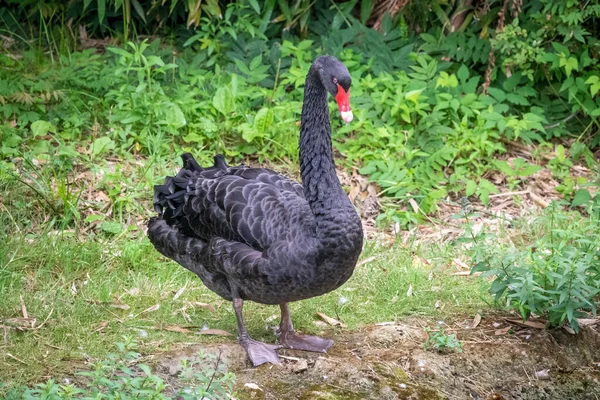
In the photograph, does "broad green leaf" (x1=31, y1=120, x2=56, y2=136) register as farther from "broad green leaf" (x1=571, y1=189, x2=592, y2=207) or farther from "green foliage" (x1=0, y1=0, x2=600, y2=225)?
"broad green leaf" (x1=571, y1=189, x2=592, y2=207)

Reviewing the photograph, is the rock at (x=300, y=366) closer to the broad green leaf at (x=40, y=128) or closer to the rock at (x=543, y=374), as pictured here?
the rock at (x=543, y=374)

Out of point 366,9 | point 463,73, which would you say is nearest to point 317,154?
point 463,73

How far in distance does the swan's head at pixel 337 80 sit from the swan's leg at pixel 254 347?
1106mm

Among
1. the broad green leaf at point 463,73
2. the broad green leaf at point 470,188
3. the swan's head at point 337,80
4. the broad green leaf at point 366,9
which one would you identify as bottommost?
the broad green leaf at point 470,188

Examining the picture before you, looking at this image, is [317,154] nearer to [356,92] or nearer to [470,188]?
[470,188]

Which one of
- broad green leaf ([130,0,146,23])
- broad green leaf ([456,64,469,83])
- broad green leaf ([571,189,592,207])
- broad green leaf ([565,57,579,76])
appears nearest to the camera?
broad green leaf ([571,189,592,207])

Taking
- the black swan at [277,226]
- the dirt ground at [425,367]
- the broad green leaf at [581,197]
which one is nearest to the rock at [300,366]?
the dirt ground at [425,367]

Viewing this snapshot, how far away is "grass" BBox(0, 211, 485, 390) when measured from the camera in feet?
14.2

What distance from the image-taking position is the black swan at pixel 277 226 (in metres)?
3.92

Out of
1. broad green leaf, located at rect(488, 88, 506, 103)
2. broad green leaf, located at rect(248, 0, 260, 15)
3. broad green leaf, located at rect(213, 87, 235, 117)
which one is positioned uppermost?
broad green leaf, located at rect(248, 0, 260, 15)

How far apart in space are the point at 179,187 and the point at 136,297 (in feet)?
2.46

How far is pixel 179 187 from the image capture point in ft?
14.8

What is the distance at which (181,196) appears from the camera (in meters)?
4.48

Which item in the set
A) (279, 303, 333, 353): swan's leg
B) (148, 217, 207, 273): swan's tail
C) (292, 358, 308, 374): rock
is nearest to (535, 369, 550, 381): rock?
(279, 303, 333, 353): swan's leg
